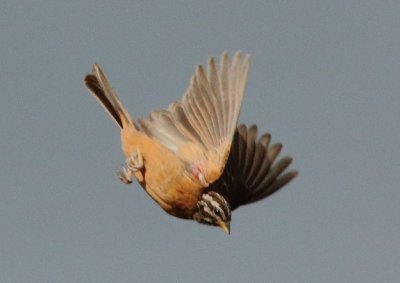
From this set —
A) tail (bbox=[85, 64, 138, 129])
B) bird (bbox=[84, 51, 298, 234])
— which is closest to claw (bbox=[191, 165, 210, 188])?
bird (bbox=[84, 51, 298, 234])

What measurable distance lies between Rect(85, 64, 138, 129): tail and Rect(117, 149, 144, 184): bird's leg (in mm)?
503

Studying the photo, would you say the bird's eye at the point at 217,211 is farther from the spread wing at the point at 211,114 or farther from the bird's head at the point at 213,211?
the spread wing at the point at 211,114

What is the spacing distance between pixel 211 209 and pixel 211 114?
3.07ft

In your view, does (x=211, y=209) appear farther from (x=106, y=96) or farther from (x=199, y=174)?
(x=106, y=96)

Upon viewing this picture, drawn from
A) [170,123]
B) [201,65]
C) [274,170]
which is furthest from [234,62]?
[274,170]

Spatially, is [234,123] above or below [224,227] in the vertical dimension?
above

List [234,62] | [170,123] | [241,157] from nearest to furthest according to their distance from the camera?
[234,62], [170,123], [241,157]

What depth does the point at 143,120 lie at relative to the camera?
13070 millimetres

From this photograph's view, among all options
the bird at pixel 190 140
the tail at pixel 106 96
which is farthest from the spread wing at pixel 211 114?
the tail at pixel 106 96

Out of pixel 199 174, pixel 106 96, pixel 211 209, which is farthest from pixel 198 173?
pixel 106 96

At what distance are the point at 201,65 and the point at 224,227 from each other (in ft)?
5.48

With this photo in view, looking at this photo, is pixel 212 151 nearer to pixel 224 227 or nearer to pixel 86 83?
pixel 224 227

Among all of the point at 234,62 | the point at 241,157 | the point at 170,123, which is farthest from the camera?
the point at 241,157

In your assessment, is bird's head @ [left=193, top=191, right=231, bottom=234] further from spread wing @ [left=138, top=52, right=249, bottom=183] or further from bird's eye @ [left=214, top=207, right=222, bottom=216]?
spread wing @ [left=138, top=52, right=249, bottom=183]
